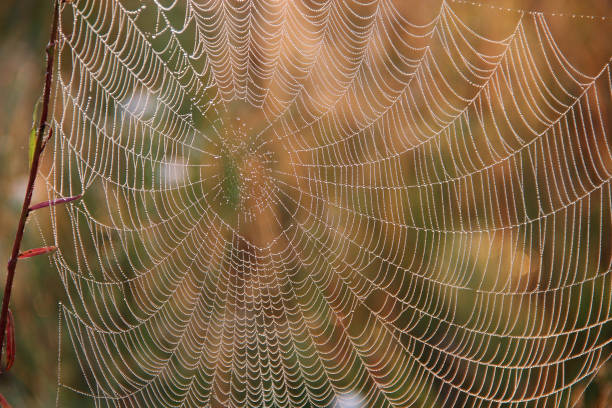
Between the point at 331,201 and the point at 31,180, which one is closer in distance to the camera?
the point at 31,180

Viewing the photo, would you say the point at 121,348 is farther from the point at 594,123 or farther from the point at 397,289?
the point at 594,123

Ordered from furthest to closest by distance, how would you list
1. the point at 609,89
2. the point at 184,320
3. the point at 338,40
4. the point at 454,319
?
the point at 184,320 → the point at 338,40 → the point at 454,319 → the point at 609,89

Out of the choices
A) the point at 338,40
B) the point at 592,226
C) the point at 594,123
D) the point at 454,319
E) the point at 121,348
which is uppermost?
the point at 338,40

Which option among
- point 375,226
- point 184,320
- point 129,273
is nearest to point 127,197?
point 129,273

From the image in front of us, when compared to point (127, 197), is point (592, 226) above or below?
above

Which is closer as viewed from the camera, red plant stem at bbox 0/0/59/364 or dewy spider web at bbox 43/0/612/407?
red plant stem at bbox 0/0/59/364

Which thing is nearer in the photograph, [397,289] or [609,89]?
[609,89]

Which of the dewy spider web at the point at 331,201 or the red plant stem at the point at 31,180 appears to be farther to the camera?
the dewy spider web at the point at 331,201

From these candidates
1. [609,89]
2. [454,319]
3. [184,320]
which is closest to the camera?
[609,89]
